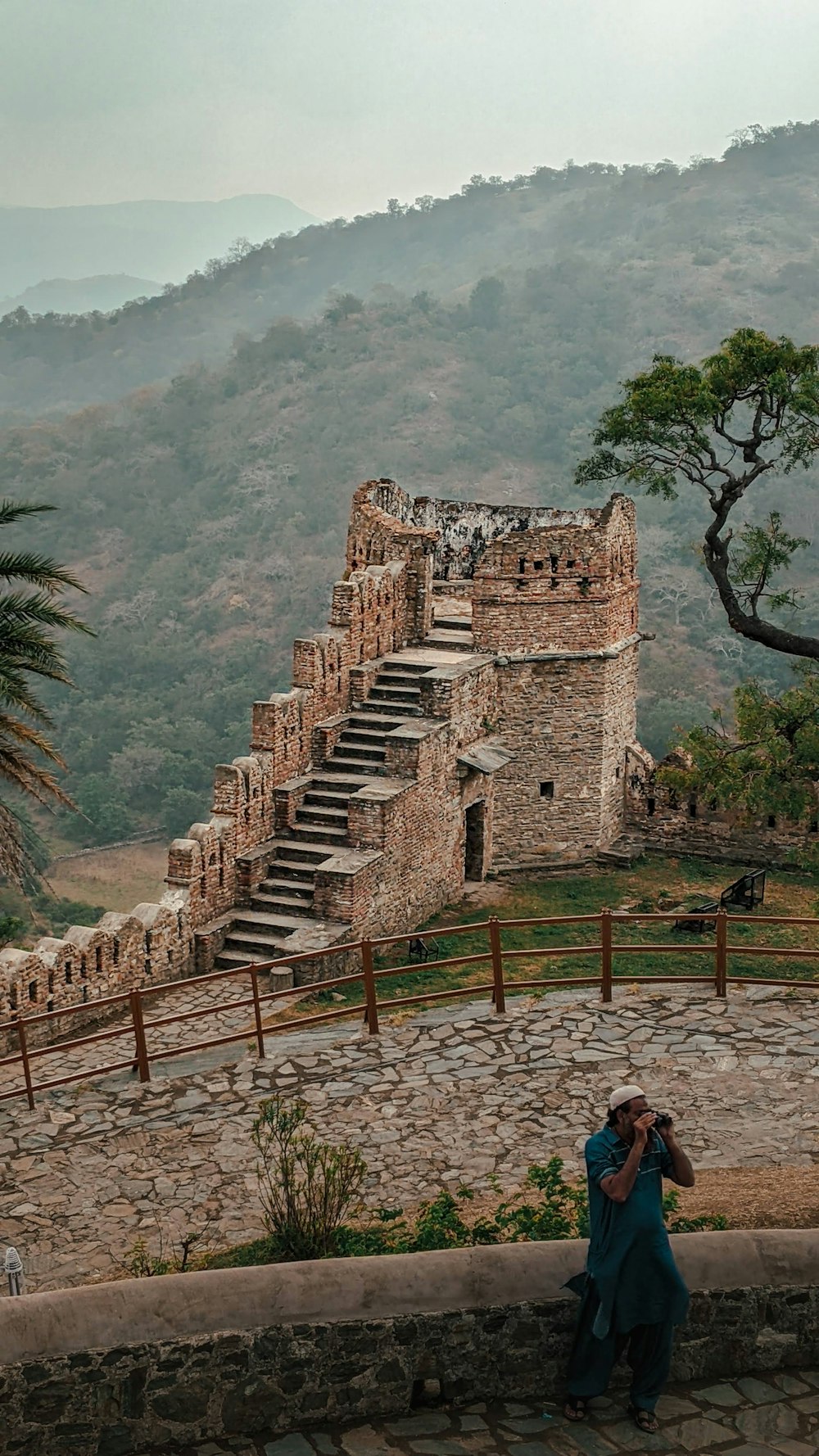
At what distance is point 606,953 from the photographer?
10.8 metres

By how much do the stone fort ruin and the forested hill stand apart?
6058cm

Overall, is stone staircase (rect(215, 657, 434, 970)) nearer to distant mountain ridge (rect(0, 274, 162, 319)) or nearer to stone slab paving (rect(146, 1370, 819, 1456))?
stone slab paving (rect(146, 1370, 819, 1456))

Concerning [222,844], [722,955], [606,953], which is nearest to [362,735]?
[222,844]

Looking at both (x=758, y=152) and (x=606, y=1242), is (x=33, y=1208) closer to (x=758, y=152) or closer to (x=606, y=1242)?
(x=606, y=1242)

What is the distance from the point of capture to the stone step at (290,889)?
16.3m

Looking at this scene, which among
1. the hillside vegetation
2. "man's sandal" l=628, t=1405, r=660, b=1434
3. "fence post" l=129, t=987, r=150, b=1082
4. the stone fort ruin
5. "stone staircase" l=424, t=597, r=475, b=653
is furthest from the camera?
the hillside vegetation

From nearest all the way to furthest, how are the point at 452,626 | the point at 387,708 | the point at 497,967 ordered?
the point at 497,967 < the point at 387,708 < the point at 452,626

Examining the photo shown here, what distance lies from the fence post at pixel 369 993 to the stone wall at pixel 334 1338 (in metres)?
3.77

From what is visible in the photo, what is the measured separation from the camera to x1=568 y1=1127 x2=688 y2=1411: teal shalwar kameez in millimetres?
6336

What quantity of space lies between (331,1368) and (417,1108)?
3656 mm

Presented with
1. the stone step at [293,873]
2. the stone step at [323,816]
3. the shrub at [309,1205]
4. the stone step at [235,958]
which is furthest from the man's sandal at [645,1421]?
the stone step at [323,816]

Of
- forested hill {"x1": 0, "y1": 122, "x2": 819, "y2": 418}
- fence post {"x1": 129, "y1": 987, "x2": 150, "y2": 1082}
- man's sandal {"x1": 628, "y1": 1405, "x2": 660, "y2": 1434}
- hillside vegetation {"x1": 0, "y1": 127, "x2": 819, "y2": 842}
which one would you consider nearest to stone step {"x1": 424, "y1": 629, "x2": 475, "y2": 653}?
→ fence post {"x1": 129, "y1": 987, "x2": 150, "y2": 1082}

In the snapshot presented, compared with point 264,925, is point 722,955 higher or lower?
higher

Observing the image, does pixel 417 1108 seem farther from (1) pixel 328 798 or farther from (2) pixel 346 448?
(2) pixel 346 448
